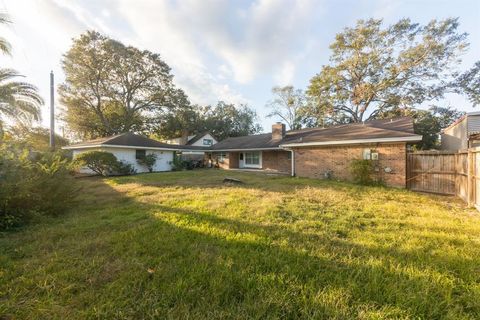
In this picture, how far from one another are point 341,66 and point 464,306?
24684mm

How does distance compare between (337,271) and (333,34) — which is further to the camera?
(333,34)

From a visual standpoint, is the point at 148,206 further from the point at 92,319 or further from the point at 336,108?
the point at 336,108

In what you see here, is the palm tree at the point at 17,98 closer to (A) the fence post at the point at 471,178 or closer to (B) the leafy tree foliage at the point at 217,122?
(A) the fence post at the point at 471,178

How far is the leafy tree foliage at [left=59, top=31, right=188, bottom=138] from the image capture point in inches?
897

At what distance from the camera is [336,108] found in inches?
936

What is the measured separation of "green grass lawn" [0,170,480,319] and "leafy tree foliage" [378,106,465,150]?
21309 millimetres

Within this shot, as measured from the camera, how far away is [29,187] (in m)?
4.40

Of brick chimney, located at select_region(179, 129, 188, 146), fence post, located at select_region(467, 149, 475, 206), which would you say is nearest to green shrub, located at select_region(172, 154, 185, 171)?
brick chimney, located at select_region(179, 129, 188, 146)

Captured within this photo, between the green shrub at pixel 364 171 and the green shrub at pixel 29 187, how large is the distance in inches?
444

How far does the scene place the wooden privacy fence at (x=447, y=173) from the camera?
5750 mm

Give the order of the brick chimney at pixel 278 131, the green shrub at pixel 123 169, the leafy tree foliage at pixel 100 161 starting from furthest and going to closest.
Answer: the brick chimney at pixel 278 131 < the green shrub at pixel 123 169 < the leafy tree foliage at pixel 100 161

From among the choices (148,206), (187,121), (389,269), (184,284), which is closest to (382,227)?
(389,269)

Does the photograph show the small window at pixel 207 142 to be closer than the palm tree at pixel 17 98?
No

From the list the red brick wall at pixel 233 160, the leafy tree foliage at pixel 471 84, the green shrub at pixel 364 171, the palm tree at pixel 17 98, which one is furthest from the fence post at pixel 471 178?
the leafy tree foliage at pixel 471 84
